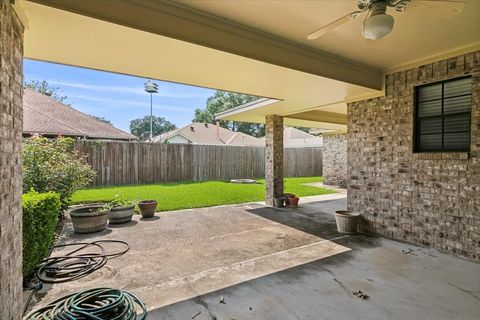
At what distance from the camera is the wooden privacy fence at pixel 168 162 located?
11.2 metres

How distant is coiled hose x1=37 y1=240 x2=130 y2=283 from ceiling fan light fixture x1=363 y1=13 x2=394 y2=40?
452 centimetres

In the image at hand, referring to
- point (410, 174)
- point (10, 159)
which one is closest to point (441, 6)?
point (410, 174)

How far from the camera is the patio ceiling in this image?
282 centimetres

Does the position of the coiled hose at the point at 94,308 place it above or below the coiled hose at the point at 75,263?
above

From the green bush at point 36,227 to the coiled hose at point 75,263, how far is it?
0.64 ft

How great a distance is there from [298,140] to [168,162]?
14.2 m

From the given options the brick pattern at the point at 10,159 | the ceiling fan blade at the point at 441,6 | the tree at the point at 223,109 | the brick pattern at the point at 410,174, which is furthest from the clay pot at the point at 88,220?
the tree at the point at 223,109

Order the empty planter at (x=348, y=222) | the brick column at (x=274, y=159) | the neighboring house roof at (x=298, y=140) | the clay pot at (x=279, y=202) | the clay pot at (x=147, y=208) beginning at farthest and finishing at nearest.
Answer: the neighboring house roof at (x=298, y=140)
the brick column at (x=274, y=159)
the clay pot at (x=279, y=202)
the clay pot at (x=147, y=208)
the empty planter at (x=348, y=222)

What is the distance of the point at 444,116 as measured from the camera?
4.42 m

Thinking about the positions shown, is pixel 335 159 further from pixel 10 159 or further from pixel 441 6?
pixel 10 159

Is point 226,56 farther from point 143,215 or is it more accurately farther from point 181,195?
point 181,195

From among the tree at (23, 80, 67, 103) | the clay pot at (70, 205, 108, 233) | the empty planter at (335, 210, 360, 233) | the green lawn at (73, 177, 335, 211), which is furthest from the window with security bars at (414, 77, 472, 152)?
the tree at (23, 80, 67, 103)

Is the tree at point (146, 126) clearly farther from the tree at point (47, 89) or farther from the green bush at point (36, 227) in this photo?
the green bush at point (36, 227)

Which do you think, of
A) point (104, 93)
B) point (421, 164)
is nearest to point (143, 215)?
point (421, 164)
